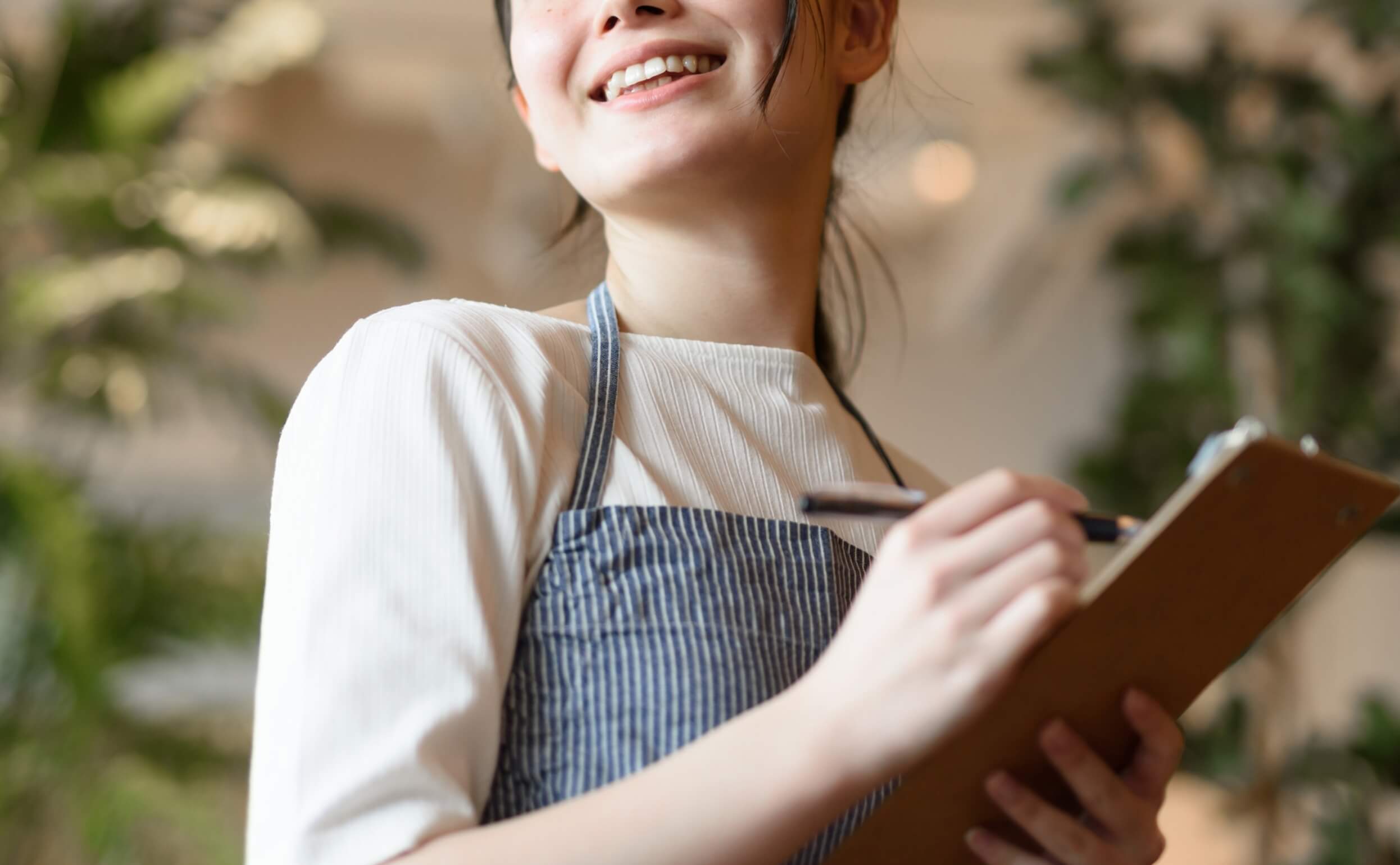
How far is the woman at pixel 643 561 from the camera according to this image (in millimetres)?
573

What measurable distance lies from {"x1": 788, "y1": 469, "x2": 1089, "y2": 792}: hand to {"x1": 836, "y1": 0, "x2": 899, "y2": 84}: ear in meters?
0.62

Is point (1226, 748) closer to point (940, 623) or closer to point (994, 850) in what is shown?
point (994, 850)

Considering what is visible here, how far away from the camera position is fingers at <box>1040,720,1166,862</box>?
0.69 m

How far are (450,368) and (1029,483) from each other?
1.09 ft

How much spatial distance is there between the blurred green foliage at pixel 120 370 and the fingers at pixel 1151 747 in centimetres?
225

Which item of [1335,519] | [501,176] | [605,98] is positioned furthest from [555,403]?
[501,176]

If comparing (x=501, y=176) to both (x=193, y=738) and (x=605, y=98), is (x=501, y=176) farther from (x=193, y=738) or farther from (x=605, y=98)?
(x=605, y=98)

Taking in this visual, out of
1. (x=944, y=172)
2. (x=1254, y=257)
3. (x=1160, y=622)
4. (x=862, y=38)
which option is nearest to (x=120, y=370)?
(x=862, y=38)

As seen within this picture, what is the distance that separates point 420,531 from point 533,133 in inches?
19.2

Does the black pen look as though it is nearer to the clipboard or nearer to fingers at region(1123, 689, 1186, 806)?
the clipboard

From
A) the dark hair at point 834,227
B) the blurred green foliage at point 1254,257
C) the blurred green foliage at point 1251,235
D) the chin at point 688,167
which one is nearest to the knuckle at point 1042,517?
the chin at point 688,167

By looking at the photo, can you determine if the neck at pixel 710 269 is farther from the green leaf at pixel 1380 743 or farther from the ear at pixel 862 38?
the green leaf at pixel 1380 743

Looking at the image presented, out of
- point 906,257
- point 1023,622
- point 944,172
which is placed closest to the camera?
point 1023,622

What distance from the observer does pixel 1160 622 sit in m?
0.65
